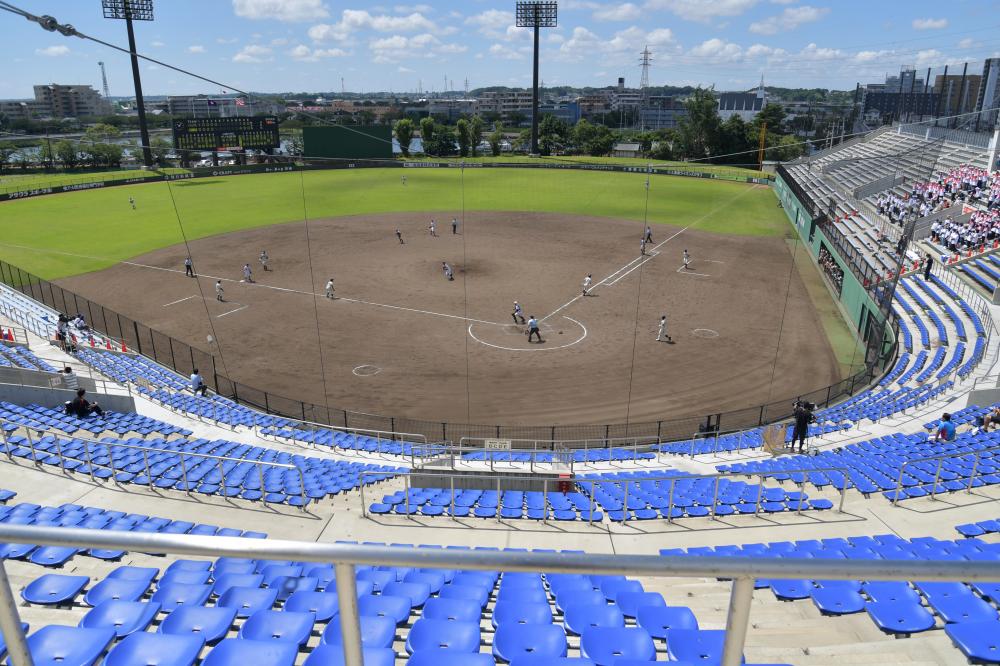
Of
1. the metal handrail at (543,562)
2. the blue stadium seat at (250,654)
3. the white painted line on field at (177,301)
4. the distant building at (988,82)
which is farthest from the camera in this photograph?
the distant building at (988,82)

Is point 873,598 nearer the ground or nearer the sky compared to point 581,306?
nearer the sky

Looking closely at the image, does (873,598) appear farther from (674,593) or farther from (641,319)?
(641,319)

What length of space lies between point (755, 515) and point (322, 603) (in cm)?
859

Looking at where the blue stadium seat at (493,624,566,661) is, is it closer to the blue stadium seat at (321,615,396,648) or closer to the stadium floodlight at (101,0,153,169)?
the blue stadium seat at (321,615,396,648)

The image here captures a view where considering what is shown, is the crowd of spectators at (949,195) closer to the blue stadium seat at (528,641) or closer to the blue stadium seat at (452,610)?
the blue stadium seat at (452,610)

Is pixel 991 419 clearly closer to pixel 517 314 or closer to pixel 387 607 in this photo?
pixel 387 607

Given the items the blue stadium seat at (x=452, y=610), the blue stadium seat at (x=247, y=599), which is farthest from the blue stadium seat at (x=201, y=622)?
the blue stadium seat at (x=452, y=610)

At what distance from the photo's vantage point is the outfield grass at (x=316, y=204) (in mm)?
51656

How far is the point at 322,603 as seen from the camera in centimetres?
664

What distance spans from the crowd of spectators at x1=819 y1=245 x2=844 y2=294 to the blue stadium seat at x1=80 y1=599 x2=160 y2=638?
38456 mm

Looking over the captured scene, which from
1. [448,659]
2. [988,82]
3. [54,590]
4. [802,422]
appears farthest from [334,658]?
[988,82]

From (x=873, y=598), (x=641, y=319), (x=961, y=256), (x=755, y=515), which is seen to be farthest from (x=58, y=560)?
(x=961, y=256)

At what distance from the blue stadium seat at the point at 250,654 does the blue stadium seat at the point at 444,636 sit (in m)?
1.21

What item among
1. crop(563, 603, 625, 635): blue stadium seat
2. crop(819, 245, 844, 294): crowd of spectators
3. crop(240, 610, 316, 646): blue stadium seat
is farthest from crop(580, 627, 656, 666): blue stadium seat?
crop(819, 245, 844, 294): crowd of spectators
